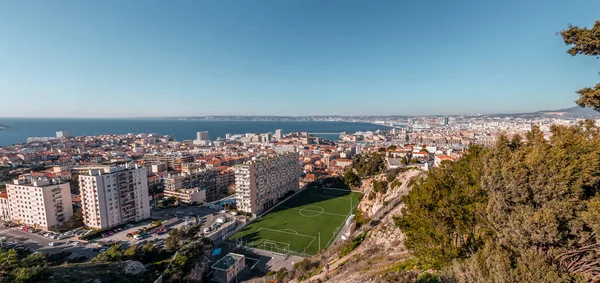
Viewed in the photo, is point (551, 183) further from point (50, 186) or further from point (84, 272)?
point (50, 186)

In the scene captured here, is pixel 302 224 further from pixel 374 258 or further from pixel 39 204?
pixel 39 204

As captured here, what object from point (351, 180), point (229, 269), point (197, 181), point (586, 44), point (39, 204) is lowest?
point (229, 269)

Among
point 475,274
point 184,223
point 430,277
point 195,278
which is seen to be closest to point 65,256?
point 184,223

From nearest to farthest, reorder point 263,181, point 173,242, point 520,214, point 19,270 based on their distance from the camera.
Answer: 1. point 520,214
2. point 19,270
3. point 173,242
4. point 263,181

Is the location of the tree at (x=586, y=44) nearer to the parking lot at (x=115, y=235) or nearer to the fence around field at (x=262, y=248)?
the fence around field at (x=262, y=248)

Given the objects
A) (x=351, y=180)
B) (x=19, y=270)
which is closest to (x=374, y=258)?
(x=19, y=270)

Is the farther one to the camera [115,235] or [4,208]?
[4,208]

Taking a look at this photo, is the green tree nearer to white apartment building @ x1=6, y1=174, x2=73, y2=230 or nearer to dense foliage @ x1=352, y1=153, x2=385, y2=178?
dense foliage @ x1=352, y1=153, x2=385, y2=178
